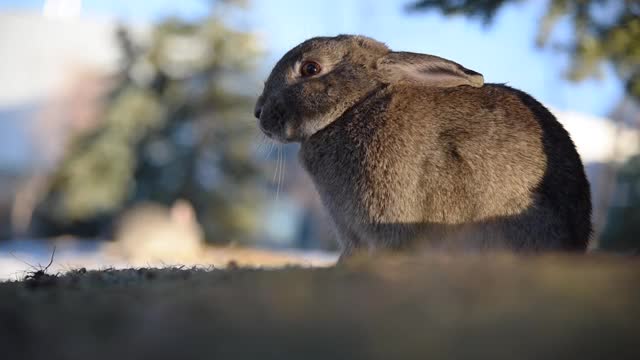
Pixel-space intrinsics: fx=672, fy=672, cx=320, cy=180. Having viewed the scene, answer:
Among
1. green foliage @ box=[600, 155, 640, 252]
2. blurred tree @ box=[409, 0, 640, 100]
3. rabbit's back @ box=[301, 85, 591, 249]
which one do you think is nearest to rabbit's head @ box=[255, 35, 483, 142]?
rabbit's back @ box=[301, 85, 591, 249]

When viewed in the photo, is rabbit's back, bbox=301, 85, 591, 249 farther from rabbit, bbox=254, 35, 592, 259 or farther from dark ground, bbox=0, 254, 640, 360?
dark ground, bbox=0, 254, 640, 360

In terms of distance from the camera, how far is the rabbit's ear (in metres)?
2.93

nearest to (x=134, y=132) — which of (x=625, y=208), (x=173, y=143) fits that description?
(x=173, y=143)

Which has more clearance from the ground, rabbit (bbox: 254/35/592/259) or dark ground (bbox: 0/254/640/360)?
rabbit (bbox: 254/35/592/259)

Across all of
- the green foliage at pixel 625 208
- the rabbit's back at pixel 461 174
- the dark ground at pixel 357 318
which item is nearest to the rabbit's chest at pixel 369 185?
the rabbit's back at pixel 461 174

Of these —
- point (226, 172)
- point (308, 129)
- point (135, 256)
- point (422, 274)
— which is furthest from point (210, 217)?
point (422, 274)

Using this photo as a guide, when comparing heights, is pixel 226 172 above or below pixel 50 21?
below

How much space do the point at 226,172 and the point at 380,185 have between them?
1194 cm

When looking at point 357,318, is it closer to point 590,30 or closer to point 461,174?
point 461,174

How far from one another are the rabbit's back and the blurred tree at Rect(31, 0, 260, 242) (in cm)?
1146

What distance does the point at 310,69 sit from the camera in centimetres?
332

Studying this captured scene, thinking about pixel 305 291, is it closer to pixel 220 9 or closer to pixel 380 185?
pixel 380 185

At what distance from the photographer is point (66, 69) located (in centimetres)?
1538

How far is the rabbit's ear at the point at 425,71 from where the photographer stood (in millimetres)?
2930
